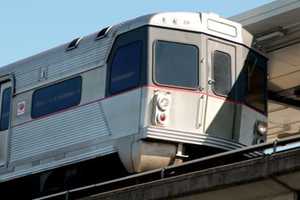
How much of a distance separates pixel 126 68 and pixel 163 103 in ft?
2.97

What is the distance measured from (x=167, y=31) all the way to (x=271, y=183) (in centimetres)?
448

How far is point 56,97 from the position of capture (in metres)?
16.0

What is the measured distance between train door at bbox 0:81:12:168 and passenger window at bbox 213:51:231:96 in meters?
4.23

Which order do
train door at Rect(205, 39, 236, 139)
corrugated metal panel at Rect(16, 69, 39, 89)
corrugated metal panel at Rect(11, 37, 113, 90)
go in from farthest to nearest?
corrugated metal panel at Rect(16, 69, 39, 89), corrugated metal panel at Rect(11, 37, 113, 90), train door at Rect(205, 39, 236, 139)

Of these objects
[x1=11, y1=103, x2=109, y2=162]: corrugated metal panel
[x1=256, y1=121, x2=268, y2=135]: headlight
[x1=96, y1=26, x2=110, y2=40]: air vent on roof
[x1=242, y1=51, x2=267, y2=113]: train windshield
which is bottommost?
[x1=11, y1=103, x2=109, y2=162]: corrugated metal panel

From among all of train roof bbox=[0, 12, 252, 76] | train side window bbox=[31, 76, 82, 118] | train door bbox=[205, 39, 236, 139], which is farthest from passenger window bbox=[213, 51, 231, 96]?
train side window bbox=[31, 76, 82, 118]

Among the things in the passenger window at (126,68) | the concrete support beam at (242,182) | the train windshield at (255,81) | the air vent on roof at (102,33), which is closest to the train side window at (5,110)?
the air vent on roof at (102,33)

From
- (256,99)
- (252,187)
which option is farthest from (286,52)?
(252,187)

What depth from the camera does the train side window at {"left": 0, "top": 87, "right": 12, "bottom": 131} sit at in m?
16.8

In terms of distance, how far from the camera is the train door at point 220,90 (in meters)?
14.8

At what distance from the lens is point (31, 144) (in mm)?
16156

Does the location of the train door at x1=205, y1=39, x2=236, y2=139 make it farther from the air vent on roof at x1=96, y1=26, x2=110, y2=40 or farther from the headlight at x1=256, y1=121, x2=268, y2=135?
the air vent on roof at x1=96, y1=26, x2=110, y2=40

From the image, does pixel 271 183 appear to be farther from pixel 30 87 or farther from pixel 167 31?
pixel 30 87

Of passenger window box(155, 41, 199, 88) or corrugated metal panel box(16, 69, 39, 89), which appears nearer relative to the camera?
passenger window box(155, 41, 199, 88)
